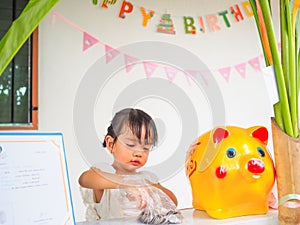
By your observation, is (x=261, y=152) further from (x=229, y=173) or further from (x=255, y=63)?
(x=255, y=63)

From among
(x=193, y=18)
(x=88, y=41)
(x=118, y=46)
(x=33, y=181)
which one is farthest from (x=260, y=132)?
(x=193, y=18)

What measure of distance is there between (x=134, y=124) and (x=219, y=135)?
0.17m

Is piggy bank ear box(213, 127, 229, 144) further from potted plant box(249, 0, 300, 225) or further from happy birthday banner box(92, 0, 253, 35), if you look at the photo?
happy birthday banner box(92, 0, 253, 35)

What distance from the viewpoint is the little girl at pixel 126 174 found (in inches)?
26.8

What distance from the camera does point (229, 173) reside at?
692 millimetres

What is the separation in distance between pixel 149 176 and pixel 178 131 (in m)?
0.10

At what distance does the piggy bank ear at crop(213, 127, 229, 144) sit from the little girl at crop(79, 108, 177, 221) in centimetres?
12

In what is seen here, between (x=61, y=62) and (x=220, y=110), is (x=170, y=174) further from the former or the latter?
(x=61, y=62)

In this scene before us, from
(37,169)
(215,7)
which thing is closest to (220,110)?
(37,169)

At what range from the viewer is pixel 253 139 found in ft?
2.44

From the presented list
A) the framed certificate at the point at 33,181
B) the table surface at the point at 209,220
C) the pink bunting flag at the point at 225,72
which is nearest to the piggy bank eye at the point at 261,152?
the table surface at the point at 209,220

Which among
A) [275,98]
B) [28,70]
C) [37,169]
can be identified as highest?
[28,70]

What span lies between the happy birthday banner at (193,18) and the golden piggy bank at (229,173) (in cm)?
154

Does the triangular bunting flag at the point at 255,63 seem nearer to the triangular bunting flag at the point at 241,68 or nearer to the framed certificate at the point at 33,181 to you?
the triangular bunting flag at the point at 241,68
